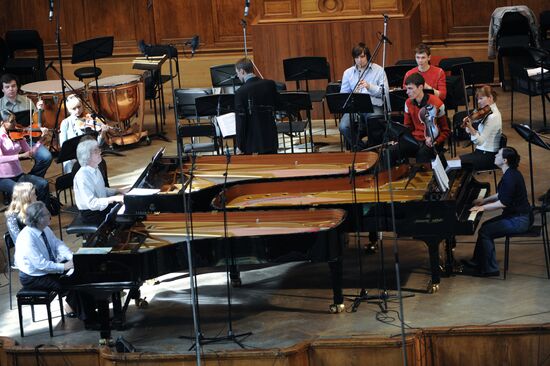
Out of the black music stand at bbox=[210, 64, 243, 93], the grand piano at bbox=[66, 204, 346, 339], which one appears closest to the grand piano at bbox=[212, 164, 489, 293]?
the grand piano at bbox=[66, 204, 346, 339]

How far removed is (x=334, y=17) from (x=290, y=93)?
3.02 meters

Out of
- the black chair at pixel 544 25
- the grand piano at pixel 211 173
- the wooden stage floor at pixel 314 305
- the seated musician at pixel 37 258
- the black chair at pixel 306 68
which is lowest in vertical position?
the wooden stage floor at pixel 314 305

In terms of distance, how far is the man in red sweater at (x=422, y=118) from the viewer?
35.2 feet

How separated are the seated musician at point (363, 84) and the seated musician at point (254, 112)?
1.05 meters

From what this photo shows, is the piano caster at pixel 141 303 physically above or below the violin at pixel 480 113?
below

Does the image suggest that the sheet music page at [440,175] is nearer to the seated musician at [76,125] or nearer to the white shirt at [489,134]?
the white shirt at [489,134]

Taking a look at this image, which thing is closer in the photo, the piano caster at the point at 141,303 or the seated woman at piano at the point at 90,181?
the piano caster at the point at 141,303

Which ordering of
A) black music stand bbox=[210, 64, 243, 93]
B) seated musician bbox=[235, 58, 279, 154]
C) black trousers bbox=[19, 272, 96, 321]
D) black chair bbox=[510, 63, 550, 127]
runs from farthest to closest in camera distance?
black music stand bbox=[210, 64, 243, 93] → black chair bbox=[510, 63, 550, 127] → seated musician bbox=[235, 58, 279, 154] → black trousers bbox=[19, 272, 96, 321]

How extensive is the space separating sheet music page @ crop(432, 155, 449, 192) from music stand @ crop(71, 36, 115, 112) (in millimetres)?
5919

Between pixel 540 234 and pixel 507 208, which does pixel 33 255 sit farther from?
pixel 540 234

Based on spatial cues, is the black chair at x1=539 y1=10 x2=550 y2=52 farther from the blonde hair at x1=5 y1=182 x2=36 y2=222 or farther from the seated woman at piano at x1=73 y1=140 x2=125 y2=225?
the blonde hair at x1=5 y1=182 x2=36 y2=222

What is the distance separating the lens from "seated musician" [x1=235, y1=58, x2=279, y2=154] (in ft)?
34.5

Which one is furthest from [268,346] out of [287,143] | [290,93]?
[287,143]

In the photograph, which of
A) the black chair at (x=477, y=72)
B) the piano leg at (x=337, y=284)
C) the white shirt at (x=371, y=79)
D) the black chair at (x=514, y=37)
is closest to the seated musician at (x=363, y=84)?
the white shirt at (x=371, y=79)
